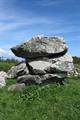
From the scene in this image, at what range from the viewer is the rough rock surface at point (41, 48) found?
30.6 metres

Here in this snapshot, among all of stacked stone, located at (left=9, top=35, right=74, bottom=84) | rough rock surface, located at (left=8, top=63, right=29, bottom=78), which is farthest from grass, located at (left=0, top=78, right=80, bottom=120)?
rough rock surface, located at (left=8, top=63, right=29, bottom=78)

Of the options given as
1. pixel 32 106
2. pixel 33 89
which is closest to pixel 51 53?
pixel 33 89

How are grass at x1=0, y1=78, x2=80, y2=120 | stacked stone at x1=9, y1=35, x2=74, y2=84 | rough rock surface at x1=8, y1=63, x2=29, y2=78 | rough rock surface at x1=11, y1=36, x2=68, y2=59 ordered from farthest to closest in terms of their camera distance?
rough rock surface at x1=8, y1=63, x2=29, y2=78 < rough rock surface at x1=11, y1=36, x2=68, y2=59 < stacked stone at x1=9, y1=35, x2=74, y2=84 < grass at x1=0, y1=78, x2=80, y2=120

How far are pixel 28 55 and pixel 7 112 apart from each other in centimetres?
894

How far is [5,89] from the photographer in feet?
92.8

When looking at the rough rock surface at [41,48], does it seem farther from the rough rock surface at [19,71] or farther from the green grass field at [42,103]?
the green grass field at [42,103]

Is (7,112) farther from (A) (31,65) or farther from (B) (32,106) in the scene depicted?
(A) (31,65)

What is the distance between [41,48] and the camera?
100 ft

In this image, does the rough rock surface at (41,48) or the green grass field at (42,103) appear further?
the rough rock surface at (41,48)

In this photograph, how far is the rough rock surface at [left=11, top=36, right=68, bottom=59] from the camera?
3056 centimetres

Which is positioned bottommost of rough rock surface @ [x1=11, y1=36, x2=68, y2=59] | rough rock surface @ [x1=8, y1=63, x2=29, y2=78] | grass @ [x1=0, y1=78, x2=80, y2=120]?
grass @ [x1=0, y1=78, x2=80, y2=120]

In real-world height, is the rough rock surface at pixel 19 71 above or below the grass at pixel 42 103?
above

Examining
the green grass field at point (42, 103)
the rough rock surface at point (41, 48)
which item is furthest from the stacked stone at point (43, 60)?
the green grass field at point (42, 103)

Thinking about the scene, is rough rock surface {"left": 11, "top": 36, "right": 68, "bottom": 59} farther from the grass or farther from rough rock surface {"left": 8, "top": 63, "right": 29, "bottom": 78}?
the grass
